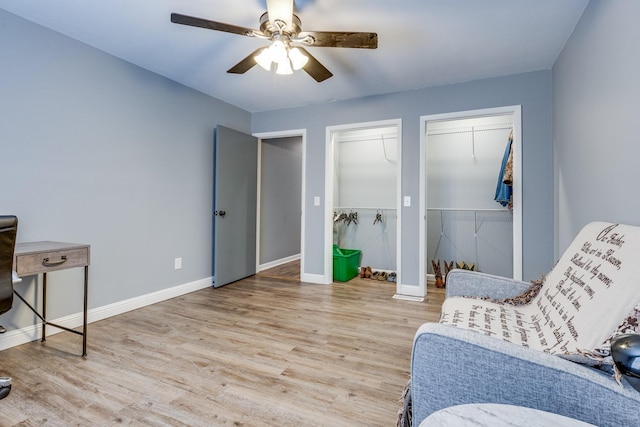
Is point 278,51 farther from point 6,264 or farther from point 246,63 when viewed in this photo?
point 6,264

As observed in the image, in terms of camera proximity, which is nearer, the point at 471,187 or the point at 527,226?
the point at 527,226

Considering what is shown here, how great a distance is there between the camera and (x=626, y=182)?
1598mm

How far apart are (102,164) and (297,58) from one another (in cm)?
195

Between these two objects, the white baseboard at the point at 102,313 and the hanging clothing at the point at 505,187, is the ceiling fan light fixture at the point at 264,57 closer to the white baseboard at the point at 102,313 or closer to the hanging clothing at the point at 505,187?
the white baseboard at the point at 102,313

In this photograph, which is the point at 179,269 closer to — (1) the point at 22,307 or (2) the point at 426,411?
(1) the point at 22,307

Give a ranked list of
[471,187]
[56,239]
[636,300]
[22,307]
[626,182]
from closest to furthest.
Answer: [636,300] < [626,182] < [22,307] < [56,239] < [471,187]

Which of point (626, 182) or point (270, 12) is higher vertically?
point (270, 12)

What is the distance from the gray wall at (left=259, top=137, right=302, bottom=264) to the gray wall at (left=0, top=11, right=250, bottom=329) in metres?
1.18

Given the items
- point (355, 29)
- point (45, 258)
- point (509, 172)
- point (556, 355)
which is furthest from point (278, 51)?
point (509, 172)

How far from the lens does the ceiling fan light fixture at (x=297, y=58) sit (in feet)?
7.47

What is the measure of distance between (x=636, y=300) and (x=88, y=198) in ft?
11.3

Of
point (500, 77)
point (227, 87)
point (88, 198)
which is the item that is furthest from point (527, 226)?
point (88, 198)

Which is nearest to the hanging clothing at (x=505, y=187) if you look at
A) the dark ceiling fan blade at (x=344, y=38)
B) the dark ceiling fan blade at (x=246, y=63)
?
the dark ceiling fan blade at (x=344, y=38)

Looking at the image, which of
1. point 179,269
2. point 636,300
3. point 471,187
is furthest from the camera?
point 471,187
